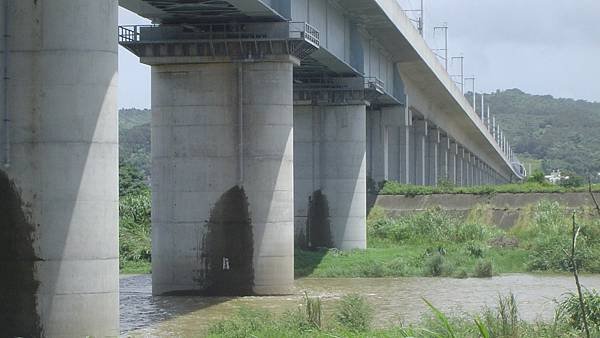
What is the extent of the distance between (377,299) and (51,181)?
14376 millimetres

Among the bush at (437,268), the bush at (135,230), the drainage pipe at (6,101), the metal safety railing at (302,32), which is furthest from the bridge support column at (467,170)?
the drainage pipe at (6,101)

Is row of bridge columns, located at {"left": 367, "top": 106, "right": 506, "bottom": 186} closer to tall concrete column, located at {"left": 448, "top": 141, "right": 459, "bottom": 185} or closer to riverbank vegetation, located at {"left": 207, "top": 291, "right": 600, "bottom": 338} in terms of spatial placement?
tall concrete column, located at {"left": 448, "top": 141, "right": 459, "bottom": 185}

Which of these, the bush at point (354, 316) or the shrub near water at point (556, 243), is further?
the shrub near water at point (556, 243)

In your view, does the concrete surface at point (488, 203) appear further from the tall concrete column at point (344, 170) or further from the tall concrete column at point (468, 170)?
the tall concrete column at point (468, 170)

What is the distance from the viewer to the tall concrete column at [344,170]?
52.0m

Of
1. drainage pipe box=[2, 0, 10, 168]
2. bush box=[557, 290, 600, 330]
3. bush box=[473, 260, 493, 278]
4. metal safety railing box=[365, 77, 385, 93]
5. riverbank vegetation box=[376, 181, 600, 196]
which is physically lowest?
bush box=[473, 260, 493, 278]

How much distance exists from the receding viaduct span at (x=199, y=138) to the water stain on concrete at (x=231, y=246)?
0.04m

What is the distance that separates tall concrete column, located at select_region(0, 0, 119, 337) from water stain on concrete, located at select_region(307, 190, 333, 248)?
2977 cm

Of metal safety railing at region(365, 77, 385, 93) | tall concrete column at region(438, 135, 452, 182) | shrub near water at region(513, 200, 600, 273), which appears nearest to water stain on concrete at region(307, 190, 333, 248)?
metal safety railing at region(365, 77, 385, 93)

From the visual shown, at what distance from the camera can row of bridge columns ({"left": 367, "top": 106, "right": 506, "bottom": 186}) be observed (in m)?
67.0

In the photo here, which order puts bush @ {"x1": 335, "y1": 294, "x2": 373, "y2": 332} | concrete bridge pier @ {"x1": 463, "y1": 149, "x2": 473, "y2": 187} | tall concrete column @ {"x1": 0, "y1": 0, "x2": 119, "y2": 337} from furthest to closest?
1. concrete bridge pier @ {"x1": 463, "y1": 149, "x2": 473, "y2": 187}
2. bush @ {"x1": 335, "y1": 294, "x2": 373, "y2": 332}
3. tall concrete column @ {"x1": 0, "y1": 0, "x2": 119, "y2": 337}

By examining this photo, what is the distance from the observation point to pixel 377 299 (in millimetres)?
34500

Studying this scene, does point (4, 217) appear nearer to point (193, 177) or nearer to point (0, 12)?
point (0, 12)

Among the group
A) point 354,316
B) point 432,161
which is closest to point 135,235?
point 354,316
